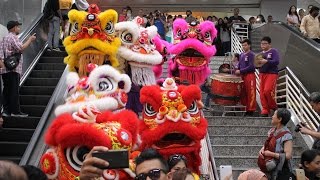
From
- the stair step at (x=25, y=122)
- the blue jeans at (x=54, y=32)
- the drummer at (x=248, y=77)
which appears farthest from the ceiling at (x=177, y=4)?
the stair step at (x=25, y=122)

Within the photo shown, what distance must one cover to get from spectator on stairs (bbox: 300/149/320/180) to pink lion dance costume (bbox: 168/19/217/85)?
4.32 m

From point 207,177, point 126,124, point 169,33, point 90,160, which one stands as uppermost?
point 90,160

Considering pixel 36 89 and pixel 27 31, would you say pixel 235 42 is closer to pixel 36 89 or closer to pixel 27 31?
pixel 27 31

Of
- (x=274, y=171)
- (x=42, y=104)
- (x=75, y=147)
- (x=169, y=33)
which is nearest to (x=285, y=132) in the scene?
(x=274, y=171)

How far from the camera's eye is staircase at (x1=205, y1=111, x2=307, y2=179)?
317 inches

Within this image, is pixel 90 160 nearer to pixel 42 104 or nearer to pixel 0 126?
pixel 0 126

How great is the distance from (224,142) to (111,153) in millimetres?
6276

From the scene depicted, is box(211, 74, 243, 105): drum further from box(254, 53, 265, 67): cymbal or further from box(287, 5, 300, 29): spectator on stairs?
box(287, 5, 300, 29): spectator on stairs

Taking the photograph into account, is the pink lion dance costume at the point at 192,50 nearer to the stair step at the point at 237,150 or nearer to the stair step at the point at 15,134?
the stair step at the point at 237,150

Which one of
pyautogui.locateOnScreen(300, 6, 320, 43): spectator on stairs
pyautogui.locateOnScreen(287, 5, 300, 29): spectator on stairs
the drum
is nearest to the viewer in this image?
the drum

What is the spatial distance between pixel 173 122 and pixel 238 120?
434 cm

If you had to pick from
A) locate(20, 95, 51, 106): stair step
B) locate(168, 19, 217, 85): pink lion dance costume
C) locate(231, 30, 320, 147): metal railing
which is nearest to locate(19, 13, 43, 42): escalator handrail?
locate(20, 95, 51, 106): stair step

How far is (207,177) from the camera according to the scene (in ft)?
20.9

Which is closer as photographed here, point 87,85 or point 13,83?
point 87,85
